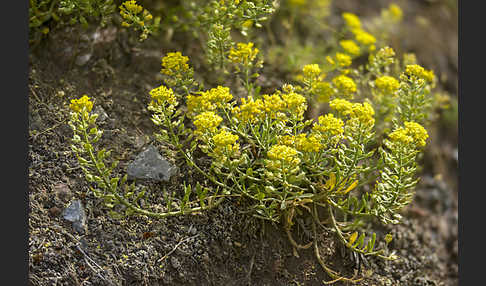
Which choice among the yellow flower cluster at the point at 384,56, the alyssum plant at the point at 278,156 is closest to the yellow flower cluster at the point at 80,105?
the alyssum plant at the point at 278,156

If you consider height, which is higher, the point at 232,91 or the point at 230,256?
the point at 232,91

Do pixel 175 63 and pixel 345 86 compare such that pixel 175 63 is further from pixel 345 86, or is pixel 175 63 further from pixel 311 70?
pixel 345 86

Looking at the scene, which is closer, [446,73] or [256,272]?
[256,272]

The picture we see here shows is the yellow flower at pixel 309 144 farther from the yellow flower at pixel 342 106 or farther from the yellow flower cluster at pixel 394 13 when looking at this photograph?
the yellow flower cluster at pixel 394 13

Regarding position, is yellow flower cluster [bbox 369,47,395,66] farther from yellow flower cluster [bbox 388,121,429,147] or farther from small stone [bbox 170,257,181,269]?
small stone [bbox 170,257,181,269]

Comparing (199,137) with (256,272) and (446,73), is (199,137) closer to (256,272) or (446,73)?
(256,272)

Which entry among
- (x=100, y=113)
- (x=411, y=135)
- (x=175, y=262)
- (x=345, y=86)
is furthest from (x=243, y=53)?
(x=175, y=262)

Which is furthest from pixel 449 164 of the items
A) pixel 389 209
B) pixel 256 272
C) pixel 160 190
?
pixel 160 190
